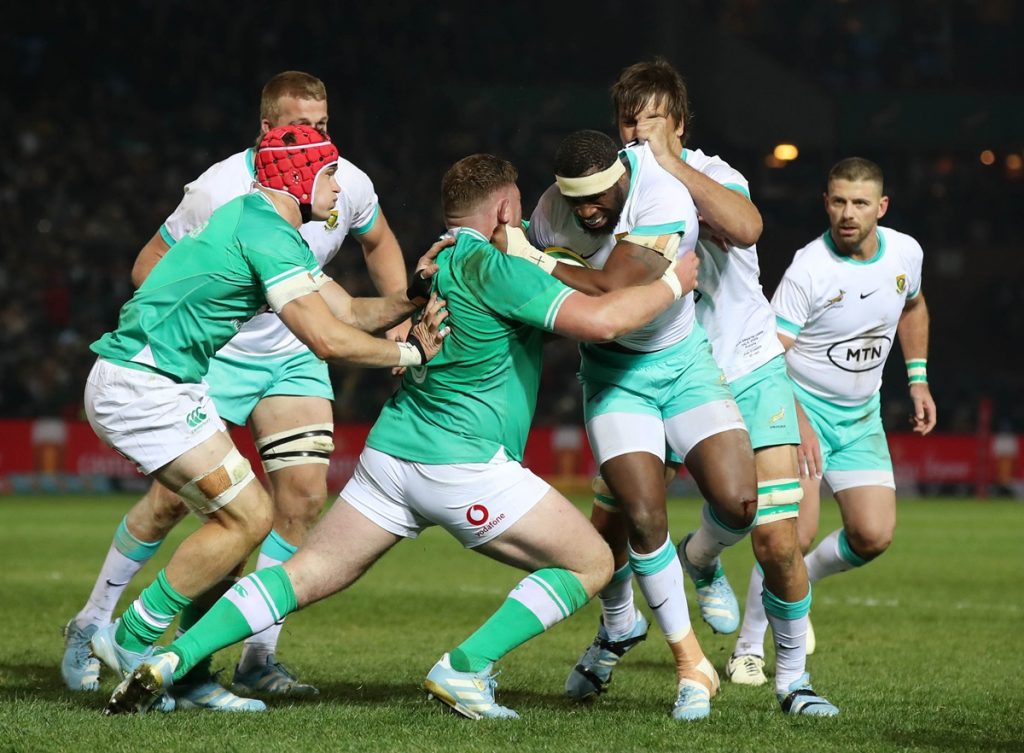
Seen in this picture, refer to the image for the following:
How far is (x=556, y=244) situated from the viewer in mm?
6133

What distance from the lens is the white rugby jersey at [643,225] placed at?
18.7 feet

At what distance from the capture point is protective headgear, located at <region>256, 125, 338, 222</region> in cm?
560

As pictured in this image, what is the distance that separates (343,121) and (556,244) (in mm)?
23011

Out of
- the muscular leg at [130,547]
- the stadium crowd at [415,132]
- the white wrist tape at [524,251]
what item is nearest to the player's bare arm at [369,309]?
the white wrist tape at [524,251]

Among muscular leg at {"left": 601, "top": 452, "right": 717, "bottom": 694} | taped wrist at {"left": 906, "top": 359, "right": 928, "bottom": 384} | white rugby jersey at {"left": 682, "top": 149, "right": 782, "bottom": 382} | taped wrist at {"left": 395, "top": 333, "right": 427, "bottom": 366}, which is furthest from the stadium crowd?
taped wrist at {"left": 395, "top": 333, "right": 427, "bottom": 366}

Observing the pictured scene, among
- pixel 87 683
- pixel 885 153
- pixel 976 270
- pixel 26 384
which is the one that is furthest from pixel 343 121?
pixel 87 683

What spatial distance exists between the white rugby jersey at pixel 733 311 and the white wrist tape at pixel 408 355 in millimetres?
1682

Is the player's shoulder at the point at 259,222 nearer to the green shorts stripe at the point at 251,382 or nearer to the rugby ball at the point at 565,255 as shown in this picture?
the rugby ball at the point at 565,255

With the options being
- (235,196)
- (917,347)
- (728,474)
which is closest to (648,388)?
(728,474)

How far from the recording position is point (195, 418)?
5.57 metres

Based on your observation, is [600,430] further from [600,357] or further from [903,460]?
[903,460]

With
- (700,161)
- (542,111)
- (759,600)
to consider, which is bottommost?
(759,600)

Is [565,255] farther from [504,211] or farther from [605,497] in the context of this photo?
[605,497]

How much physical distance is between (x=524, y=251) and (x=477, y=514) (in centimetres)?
101
